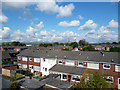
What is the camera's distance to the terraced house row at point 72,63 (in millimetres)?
18938

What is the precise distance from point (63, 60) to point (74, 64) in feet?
10.1

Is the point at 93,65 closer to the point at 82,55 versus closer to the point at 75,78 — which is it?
the point at 82,55

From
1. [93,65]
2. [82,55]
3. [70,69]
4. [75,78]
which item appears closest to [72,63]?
[70,69]

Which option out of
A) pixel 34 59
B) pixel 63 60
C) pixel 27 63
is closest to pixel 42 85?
pixel 63 60

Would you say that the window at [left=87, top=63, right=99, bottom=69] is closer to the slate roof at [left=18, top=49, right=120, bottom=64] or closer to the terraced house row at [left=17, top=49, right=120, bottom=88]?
the terraced house row at [left=17, top=49, right=120, bottom=88]

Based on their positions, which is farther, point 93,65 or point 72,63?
point 72,63

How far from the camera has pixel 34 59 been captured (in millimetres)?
27312

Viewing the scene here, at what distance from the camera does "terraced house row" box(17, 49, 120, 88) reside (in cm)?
1894

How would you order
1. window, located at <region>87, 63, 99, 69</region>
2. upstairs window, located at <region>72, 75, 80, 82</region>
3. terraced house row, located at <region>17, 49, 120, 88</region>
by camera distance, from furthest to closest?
window, located at <region>87, 63, 99, 69</region>
upstairs window, located at <region>72, 75, 80, 82</region>
terraced house row, located at <region>17, 49, 120, 88</region>

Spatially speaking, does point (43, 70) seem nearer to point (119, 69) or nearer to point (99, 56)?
point (99, 56)

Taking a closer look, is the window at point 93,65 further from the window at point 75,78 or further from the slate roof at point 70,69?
the window at point 75,78

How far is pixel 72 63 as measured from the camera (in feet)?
A: 75.0

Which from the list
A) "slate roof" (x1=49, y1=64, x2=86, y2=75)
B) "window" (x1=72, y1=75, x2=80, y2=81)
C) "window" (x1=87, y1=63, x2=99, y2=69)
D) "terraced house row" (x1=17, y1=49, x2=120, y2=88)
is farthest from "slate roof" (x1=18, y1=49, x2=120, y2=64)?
"window" (x1=72, y1=75, x2=80, y2=81)

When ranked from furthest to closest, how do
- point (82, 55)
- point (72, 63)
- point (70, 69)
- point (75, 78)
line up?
1. point (82, 55)
2. point (72, 63)
3. point (70, 69)
4. point (75, 78)
